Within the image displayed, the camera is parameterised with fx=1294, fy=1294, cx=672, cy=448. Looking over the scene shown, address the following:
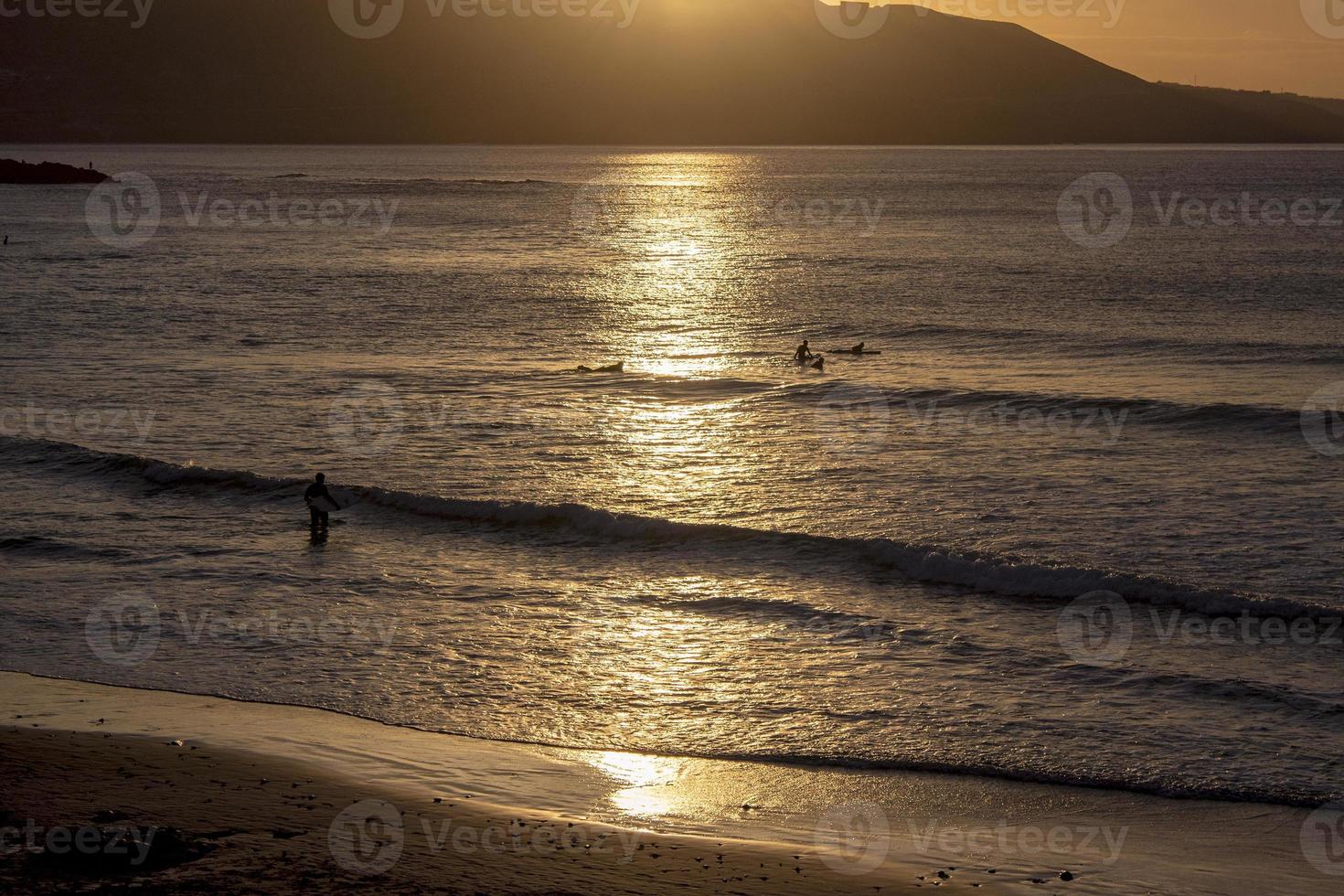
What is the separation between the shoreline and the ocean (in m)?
0.58

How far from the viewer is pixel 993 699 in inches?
542

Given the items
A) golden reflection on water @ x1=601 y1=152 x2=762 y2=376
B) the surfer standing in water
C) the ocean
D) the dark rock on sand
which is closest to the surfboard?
the surfer standing in water

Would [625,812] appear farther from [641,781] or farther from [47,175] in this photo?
[47,175]

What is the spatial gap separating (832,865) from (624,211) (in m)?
119

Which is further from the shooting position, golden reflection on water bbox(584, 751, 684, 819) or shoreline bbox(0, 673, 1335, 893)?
golden reflection on water bbox(584, 751, 684, 819)

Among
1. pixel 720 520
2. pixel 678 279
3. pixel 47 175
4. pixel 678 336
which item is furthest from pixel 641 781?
pixel 47 175

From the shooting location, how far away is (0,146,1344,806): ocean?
44.7 ft

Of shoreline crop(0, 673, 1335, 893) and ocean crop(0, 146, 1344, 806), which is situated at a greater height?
ocean crop(0, 146, 1344, 806)

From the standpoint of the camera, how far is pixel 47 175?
490 ft

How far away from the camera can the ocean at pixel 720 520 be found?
13609mm

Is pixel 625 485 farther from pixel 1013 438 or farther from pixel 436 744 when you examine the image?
pixel 436 744

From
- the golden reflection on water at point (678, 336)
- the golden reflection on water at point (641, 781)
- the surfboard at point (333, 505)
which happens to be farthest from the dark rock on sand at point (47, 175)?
the golden reflection on water at point (641, 781)

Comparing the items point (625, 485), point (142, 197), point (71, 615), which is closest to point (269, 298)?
point (625, 485)

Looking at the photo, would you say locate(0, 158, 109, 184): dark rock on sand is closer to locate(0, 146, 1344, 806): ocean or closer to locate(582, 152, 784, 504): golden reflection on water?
locate(582, 152, 784, 504): golden reflection on water
